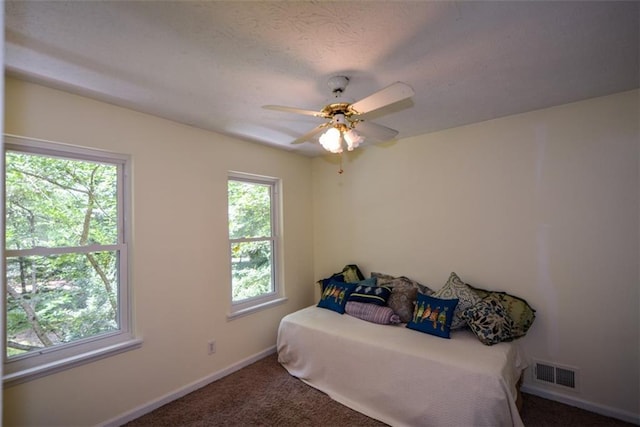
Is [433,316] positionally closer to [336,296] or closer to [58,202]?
[336,296]

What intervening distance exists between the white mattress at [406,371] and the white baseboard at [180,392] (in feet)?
1.58

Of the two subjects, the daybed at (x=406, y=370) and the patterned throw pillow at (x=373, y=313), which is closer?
the daybed at (x=406, y=370)

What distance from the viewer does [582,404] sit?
8.18 ft

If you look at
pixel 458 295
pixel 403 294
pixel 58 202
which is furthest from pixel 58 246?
pixel 458 295

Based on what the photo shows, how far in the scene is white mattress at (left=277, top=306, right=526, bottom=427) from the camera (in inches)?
82.0

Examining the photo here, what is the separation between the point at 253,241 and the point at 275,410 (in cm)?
164

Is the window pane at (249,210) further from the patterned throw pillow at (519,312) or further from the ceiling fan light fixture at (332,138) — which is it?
the patterned throw pillow at (519,312)

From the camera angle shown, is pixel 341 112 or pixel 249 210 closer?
A: pixel 341 112

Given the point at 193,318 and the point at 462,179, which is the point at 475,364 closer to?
the point at 462,179

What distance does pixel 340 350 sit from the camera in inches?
107

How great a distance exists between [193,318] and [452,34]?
2847mm

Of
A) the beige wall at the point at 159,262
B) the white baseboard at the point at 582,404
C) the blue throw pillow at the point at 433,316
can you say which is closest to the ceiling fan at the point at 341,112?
the beige wall at the point at 159,262

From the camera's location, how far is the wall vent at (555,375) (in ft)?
8.35

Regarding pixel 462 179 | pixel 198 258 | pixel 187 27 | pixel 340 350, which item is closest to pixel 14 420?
pixel 198 258
